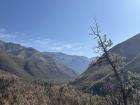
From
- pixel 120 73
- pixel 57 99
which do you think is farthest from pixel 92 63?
pixel 57 99

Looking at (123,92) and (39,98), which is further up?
(39,98)

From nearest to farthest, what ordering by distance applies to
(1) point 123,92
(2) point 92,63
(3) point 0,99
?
(1) point 123,92
(2) point 92,63
(3) point 0,99

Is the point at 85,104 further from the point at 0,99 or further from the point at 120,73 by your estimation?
the point at 120,73

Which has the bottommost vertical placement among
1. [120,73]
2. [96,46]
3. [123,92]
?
[123,92]

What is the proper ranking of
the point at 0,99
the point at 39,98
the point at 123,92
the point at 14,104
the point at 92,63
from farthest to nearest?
1. the point at 39,98
2. the point at 0,99
3. the point at 14,104
4. the point at 92,63
5. the point at 123,92

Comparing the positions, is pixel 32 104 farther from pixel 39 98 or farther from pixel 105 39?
pixel 105 39

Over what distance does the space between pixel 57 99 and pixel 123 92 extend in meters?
156

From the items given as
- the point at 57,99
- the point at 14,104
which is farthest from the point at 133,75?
the point at 57,99

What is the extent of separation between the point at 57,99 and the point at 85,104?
22732 millimetres

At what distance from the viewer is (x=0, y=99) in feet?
549

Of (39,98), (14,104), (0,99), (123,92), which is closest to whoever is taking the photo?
(123,92)

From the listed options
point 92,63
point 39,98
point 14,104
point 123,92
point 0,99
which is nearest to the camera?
point 123,92

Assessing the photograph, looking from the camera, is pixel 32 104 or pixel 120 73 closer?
pixel 120 73

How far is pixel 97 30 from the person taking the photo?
135 feet
